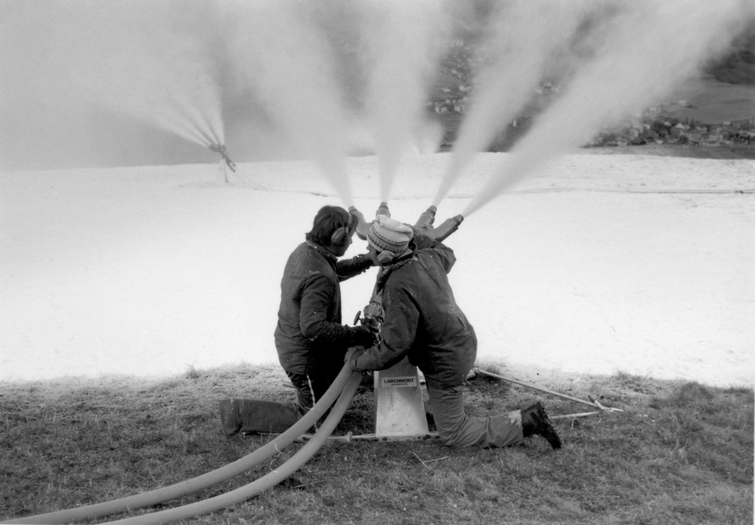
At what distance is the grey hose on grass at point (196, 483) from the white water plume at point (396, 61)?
2.09 metres

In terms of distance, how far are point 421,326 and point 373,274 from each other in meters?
3.03

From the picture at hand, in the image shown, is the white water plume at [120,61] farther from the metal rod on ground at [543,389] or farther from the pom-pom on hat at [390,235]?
the metal rod on ground at [543,389]

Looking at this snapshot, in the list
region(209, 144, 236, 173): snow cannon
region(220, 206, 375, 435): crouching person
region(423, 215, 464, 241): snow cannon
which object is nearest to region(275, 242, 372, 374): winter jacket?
region(220, 206, 375, 435): crouching person

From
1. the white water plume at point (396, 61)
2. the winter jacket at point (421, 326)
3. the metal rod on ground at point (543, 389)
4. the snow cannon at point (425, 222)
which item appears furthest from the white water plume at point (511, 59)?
the winter jacket at point (421, 326)

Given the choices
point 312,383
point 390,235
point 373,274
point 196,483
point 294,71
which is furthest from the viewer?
point 373,274

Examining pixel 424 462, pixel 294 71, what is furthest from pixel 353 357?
pixel 294 71

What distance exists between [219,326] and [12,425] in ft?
5.58

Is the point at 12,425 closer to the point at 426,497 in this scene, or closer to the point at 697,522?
the point at 426,497

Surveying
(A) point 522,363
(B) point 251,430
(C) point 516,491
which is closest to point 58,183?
(B) point 251,430

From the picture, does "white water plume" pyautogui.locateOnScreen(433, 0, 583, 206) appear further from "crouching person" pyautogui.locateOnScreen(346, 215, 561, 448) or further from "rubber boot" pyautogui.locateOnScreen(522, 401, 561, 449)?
"rubber boot" pyautogui.locateOnScreen(522, 401, 561, 449)

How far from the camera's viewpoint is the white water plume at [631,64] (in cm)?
432

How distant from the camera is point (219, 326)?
5.13 meters

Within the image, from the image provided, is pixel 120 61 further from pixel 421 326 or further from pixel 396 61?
pixel 421 326

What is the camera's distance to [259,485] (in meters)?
2.95
